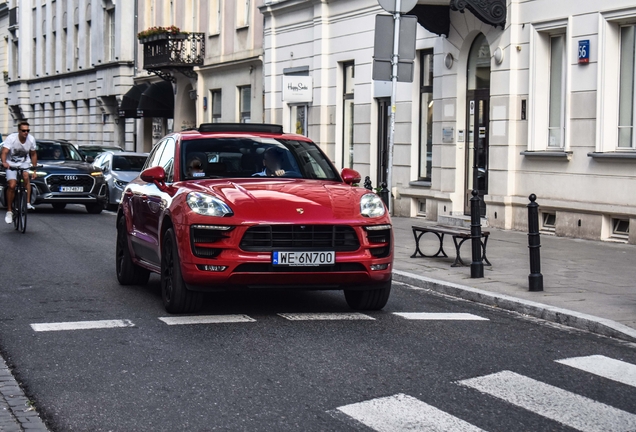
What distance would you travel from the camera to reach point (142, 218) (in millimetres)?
10797

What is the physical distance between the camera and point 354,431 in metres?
5.66

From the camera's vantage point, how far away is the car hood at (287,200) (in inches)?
353

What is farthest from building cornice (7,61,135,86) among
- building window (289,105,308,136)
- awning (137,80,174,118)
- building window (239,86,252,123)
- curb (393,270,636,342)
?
curb (393,270,636,342)

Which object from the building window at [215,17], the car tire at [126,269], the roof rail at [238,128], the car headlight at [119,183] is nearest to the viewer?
the roof rail at [238,128]

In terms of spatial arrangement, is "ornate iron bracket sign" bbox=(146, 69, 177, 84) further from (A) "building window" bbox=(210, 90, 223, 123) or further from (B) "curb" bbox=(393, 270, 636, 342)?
(B) "curb" bbox=(393, 270, 636, 342)

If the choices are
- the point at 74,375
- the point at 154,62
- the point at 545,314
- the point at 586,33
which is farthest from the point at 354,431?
the point at 154,62

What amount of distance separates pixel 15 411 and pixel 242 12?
2900cm

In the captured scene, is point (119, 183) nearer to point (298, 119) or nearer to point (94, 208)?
point (94, 208)

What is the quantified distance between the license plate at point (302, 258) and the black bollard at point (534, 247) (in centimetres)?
277

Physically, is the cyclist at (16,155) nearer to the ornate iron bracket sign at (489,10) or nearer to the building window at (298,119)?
the ornate iron bracket sign at (489,10)

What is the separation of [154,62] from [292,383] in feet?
111

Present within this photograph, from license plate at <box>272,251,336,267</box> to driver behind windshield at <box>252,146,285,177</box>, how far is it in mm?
1456

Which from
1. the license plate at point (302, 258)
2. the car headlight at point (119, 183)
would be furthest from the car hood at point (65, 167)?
the license plate at point (302, 258)

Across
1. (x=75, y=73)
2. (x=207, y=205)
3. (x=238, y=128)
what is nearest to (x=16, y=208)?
(x=238, y=128)
